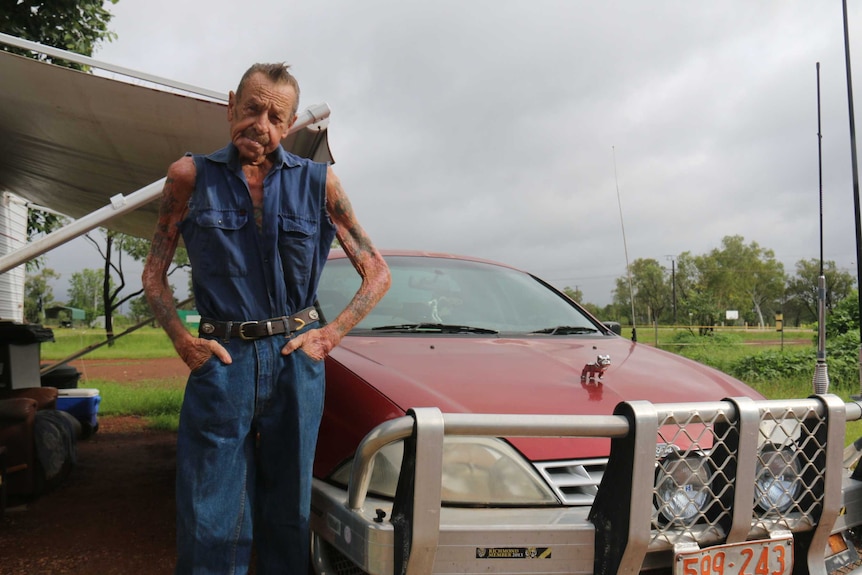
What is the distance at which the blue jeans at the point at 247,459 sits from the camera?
1854 mm

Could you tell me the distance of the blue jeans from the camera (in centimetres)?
185

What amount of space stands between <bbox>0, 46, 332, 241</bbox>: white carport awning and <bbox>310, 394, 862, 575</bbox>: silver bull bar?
Answer: 7.80ft

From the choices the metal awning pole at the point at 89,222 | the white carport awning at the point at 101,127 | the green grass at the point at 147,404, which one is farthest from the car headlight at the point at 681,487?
the green grass at the point at 147,404

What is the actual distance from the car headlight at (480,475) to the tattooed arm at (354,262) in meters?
0.39

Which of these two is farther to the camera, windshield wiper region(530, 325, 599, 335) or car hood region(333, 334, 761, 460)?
windshield wiper region(530, 325, 599, 335)

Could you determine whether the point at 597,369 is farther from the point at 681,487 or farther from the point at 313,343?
the point at 313,343

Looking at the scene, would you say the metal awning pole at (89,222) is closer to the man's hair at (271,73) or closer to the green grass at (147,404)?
the man's hair at (271,73)

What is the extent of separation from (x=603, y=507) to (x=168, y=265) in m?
1.41

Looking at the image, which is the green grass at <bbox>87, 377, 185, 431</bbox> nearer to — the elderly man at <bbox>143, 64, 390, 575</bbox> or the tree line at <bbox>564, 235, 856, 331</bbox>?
the elderly man at <bbox>143, 64, 390, 575</bbox>

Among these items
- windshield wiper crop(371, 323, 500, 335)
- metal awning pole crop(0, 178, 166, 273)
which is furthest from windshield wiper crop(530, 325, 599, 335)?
metal awning pole crop(0, 178, 166, 273)

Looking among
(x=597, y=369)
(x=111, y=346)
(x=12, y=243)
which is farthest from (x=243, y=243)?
(x=111, y=346)

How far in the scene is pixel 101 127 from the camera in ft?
13.0

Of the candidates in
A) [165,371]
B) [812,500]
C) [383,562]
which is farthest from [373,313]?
[165,371]

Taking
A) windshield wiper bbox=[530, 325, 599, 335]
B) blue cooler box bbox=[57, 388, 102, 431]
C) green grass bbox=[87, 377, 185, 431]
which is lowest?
green grass bbox=[87, 377, 185, 431]
